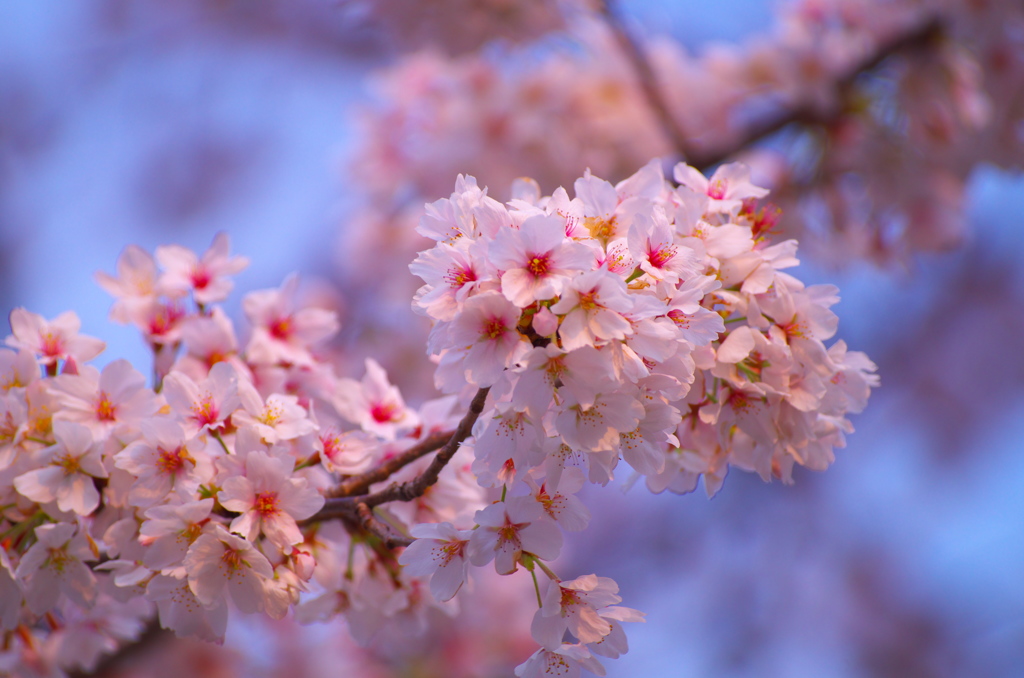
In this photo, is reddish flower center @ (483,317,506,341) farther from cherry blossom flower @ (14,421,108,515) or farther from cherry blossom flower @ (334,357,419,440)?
cherry blossom flower @ (14,421,108,515)

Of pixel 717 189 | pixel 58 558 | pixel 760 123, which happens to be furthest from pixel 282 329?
pixel 760 123

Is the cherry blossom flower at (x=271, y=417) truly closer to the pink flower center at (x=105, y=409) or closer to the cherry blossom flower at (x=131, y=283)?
the pink flower center at (x=105, y=409)

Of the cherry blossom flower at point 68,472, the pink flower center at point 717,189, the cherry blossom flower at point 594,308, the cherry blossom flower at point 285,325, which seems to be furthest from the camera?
the cherry blossom flower at point 285,325

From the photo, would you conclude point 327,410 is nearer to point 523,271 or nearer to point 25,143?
point 523,271

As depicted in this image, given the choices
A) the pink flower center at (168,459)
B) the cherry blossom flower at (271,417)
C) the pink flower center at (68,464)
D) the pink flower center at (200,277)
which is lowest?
the cherry blossom flower at (271,417)

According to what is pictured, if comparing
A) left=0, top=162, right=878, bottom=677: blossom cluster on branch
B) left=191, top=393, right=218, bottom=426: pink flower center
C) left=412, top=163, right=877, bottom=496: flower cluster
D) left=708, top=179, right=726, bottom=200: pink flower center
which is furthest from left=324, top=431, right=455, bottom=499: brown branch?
left=708, top=179, right=726, bottom=200: pink flower center

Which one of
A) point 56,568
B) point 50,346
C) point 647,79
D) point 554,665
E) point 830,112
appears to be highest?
point 50,346

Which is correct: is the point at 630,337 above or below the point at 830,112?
above

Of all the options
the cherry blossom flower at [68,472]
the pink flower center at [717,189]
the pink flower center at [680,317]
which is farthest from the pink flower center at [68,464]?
the pink flower center at [717,189]

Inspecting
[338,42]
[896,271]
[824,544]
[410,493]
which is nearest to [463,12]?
[896,271]

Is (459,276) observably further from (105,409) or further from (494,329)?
(105,409)
